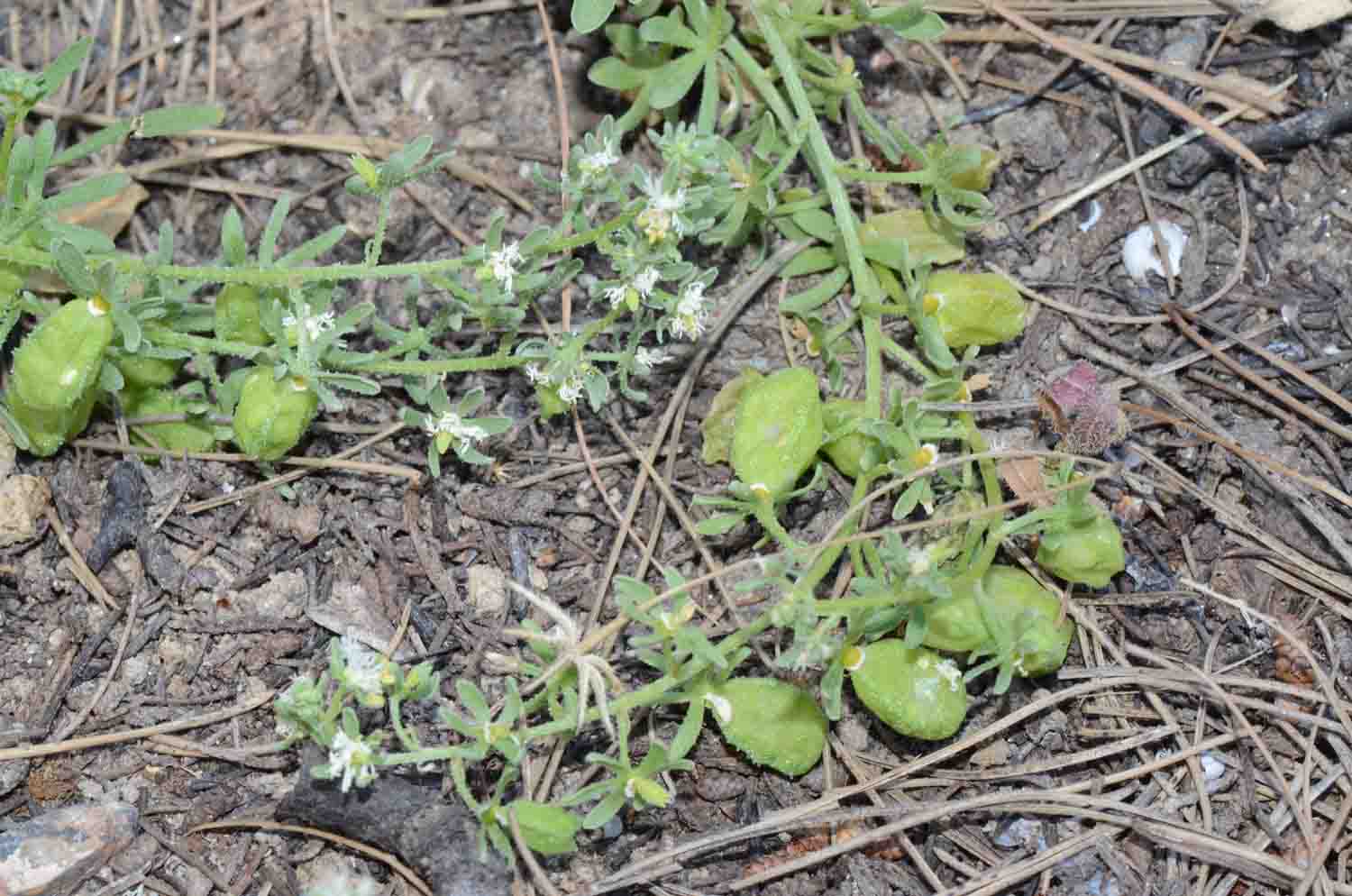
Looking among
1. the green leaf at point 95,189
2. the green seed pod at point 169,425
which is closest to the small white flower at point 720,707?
the green seed pod at point 169,425

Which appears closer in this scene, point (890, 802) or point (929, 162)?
point (890, 802)

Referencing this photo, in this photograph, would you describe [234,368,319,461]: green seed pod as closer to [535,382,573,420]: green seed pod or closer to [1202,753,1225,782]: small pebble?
[535,382,573,420]: green seed pod

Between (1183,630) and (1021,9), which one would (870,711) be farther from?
(1021,9)

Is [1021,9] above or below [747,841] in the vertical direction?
above

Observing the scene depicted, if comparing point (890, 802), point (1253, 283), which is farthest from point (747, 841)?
point (1253, 283)

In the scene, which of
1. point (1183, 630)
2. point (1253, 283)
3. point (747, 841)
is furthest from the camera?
point (1253, 283)

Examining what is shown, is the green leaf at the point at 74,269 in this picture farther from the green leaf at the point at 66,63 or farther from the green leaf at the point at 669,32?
the green leaf at the point at 669,32
